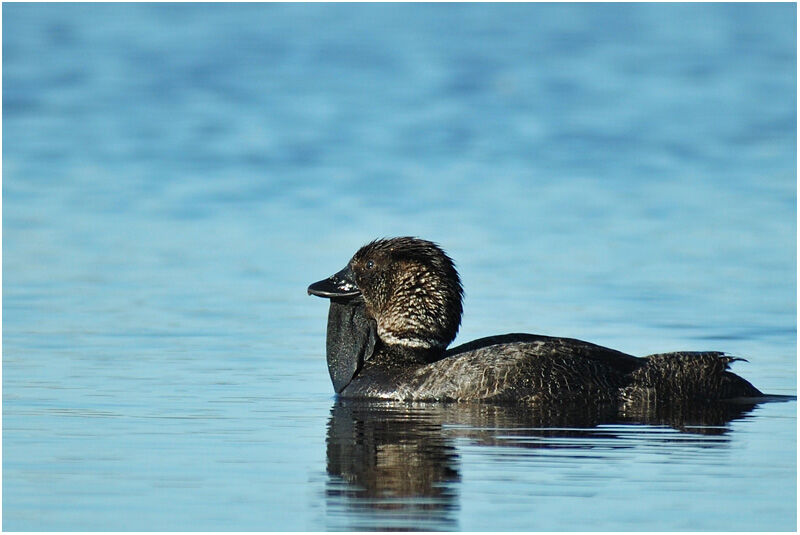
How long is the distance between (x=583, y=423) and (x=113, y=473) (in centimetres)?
278

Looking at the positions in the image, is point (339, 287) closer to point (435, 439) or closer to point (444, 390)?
point (444, 390)

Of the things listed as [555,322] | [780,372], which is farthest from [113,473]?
[555,322]

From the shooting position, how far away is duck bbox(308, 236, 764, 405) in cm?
1005

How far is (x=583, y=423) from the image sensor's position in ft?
30.6

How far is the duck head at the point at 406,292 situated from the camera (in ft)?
35.9

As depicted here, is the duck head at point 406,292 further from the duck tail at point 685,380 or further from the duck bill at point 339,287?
the duck tail at point 685,380

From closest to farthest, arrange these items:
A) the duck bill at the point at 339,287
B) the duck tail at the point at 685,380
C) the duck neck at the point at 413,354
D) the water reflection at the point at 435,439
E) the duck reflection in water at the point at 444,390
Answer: the water reflection at the point at 435,439, the duck reflection in water at the point at 444,390, the duck tail at the point at 685,380, the duck neck at the point at 413,354, the duck bill at the point at 339,287

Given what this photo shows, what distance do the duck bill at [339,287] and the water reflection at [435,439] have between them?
981 millimetres

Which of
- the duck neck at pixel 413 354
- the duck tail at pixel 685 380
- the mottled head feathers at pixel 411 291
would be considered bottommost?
the duck tail at pixel 685 380

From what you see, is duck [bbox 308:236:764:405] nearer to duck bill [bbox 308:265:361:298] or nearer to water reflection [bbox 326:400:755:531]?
duck bill [bbox 308:265:361:298]

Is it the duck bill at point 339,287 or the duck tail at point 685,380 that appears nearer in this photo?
the duck tail at point 685,380

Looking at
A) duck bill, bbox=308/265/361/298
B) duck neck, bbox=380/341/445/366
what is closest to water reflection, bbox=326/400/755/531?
duck neck, bbox=380/341/445/366

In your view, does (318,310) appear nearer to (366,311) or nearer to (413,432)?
(366,311)

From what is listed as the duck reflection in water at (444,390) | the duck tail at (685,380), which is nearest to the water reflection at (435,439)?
the duck reflection in water at (444,390)
